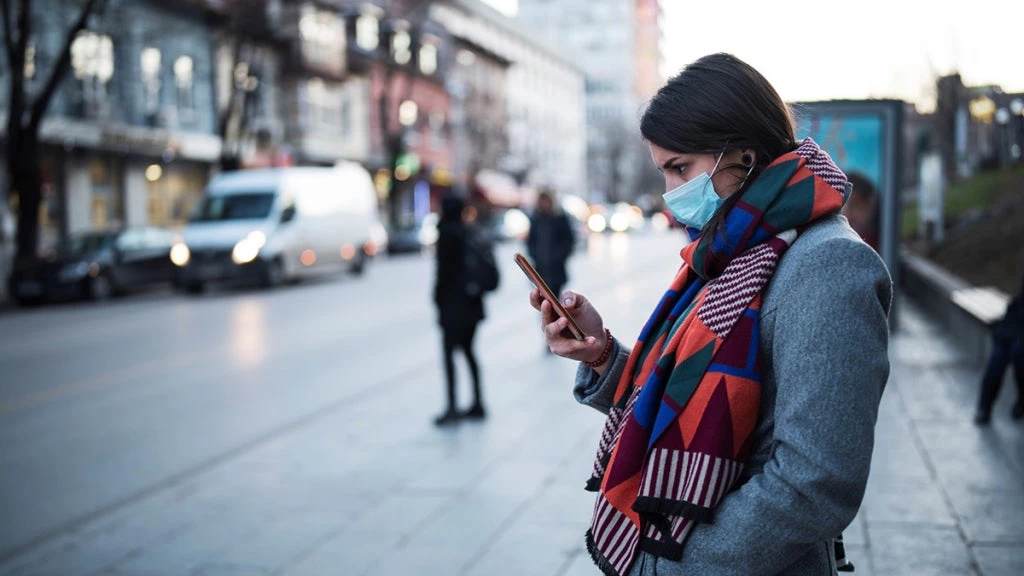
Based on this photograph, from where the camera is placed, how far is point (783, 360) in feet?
5.94

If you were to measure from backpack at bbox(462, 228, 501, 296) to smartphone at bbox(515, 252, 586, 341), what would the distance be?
21.2 feet

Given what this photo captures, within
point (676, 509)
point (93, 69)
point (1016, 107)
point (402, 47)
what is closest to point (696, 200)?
point (676, 509)

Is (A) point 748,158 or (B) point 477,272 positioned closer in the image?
(A) point 748,158

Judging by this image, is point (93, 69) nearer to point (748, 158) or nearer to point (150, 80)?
point (150, 80)

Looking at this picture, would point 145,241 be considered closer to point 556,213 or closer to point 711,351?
point 556,213

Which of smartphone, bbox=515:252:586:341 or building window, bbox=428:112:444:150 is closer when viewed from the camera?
smartphone, bbox=515:252:586:341

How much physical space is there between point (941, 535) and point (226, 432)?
5.58m

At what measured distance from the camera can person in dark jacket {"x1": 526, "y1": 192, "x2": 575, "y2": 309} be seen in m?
Answer: 12.9

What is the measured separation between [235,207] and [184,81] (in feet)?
41.2

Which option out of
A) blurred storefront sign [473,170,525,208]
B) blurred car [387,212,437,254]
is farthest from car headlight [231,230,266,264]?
blurred storefront sign [473,170,525,208]

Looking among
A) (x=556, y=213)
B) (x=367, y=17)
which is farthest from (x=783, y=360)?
(x=367, y=17)

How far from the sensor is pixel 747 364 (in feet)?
6.03

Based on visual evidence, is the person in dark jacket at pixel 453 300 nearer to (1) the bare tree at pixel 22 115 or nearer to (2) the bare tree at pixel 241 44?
(1) the bare tree at pixel 22 115

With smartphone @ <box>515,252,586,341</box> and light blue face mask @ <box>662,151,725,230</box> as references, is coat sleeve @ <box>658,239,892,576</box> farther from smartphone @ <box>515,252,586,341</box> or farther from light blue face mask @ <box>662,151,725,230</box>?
smartphone @ <box>515,252,586,341</box>
